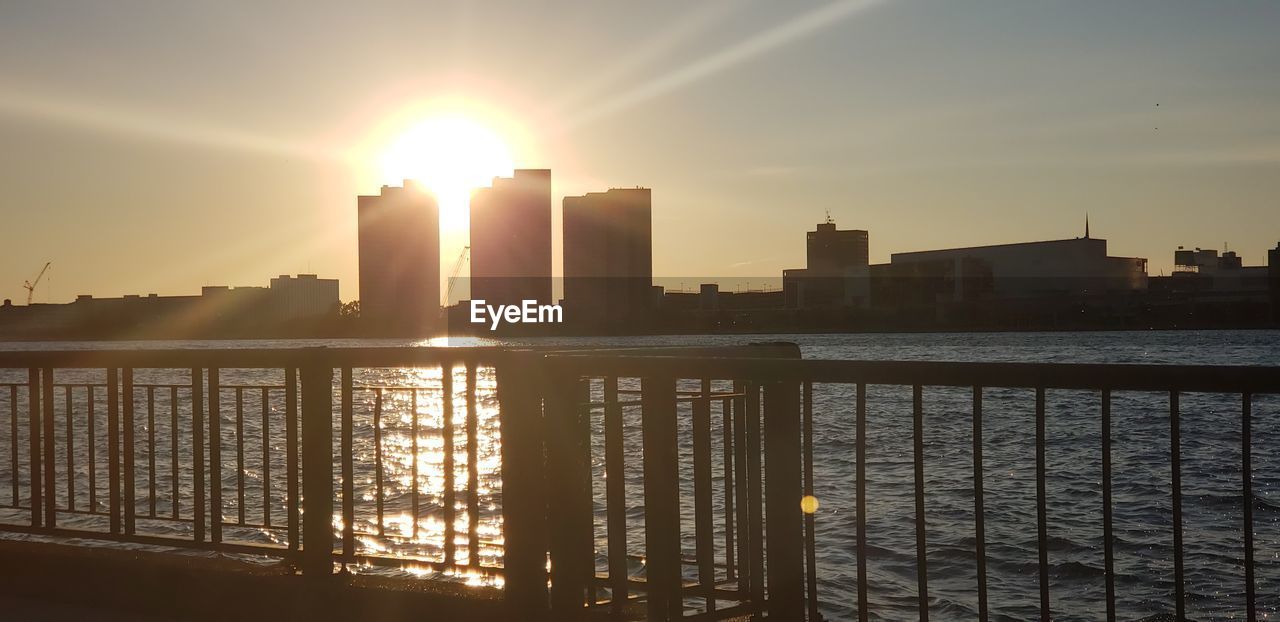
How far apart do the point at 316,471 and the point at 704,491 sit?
234 cm

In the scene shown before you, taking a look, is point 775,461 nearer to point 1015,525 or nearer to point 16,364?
point 16,364

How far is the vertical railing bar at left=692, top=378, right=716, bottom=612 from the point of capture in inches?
183

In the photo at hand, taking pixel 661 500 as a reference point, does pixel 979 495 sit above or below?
above

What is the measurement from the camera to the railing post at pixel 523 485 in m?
4.77

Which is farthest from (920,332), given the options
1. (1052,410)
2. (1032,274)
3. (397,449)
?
(397,449)

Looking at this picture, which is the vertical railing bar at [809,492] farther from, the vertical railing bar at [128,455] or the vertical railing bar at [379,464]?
the vertical railing bar at [128,455]

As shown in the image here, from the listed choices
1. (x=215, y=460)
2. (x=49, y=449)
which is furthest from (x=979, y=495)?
(x=49, y=449)

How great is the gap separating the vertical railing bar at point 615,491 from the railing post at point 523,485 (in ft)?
0.97

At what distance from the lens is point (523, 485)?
4.84 m

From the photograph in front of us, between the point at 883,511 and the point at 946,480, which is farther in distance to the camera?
the point at 946,480

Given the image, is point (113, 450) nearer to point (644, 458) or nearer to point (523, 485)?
point (523, 485)

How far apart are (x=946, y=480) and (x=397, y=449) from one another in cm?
2222

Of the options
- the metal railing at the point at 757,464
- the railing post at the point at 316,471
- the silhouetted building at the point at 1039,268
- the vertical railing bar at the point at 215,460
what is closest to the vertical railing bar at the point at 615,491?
the metal railing at the point at 757,464

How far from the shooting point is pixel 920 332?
17925 centimetres
